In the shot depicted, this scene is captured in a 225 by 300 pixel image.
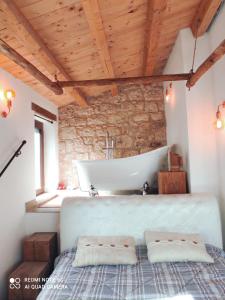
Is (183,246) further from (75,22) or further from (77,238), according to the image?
(75,22)

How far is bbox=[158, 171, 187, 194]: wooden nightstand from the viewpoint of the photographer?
2871mm

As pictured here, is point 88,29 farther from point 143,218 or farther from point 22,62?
point 143,218

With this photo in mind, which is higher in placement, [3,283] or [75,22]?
[75,22]

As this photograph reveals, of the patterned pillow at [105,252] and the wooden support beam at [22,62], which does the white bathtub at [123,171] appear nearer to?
the patterned pillow at [105,252]

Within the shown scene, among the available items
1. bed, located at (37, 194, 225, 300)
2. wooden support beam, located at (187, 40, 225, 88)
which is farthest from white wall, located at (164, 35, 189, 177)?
bed, located at (37, 194, 225, 300)

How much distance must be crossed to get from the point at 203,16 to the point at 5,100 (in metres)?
2.36

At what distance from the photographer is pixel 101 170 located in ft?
11.5

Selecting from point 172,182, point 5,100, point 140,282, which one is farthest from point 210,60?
point 5,100

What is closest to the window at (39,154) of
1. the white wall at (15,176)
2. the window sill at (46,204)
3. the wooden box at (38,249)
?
the window sill at (46,204)

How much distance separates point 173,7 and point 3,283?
3.43m

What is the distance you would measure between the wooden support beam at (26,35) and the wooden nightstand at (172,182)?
1870 mm

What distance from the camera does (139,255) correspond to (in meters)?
2.22

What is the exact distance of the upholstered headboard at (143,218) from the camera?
2.46m

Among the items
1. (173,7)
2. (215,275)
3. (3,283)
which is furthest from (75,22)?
(3,283)
